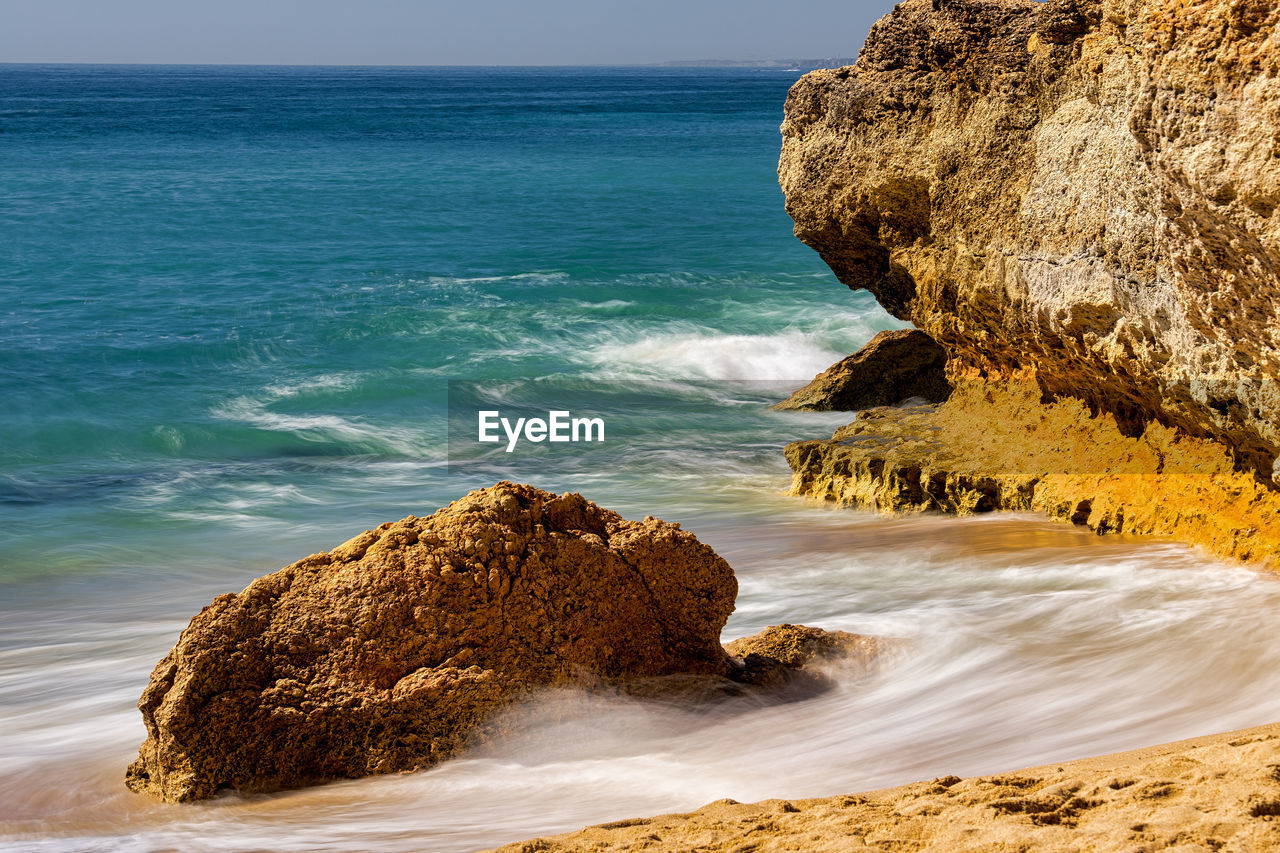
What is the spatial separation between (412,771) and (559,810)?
52 centimetres

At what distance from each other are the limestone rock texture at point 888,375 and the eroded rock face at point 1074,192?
145cm

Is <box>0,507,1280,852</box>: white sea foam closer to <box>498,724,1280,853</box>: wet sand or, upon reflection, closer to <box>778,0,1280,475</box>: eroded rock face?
<box>498,724,1280,853</box>: wet sand

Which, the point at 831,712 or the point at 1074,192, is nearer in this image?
the point at 831,712

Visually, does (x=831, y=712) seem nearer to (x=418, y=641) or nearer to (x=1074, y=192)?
(x=418, y=641)

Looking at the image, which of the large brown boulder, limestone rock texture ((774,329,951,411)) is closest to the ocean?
the large brown boulder

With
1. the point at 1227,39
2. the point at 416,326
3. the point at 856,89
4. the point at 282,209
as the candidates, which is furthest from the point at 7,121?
the point at 1227,39

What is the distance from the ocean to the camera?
145 inches

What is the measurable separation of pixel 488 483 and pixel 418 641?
545 cm

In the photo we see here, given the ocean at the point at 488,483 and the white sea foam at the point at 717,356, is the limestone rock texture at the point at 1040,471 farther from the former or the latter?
the white sea foam at the point at 717,356

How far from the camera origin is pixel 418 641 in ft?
12.4

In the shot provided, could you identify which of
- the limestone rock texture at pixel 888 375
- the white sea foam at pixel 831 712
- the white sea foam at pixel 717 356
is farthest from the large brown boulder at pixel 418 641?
the white sea foam at pixel 717 356

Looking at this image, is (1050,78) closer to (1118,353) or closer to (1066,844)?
(1118,353)

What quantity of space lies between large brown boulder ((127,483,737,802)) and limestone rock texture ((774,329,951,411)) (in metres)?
6.16

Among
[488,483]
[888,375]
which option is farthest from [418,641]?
[888,375]
